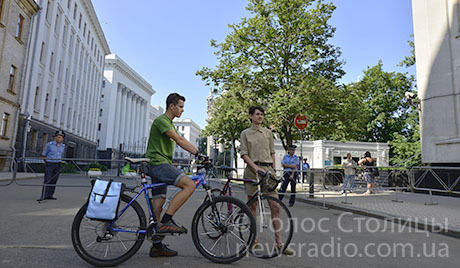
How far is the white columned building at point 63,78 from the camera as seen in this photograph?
25.1 metres

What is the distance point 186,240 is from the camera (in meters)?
4.89

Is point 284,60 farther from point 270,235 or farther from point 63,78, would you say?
point 63,78

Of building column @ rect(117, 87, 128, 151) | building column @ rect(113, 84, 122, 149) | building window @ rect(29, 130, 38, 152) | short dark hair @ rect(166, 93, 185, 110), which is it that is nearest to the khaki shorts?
short dark hair @ rect(166, 93, 185, 110)

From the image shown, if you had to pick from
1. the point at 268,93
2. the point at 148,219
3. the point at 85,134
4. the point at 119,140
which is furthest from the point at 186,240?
the point at 119,140

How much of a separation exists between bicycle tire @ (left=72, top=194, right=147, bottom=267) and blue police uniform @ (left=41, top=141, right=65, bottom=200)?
641 cm

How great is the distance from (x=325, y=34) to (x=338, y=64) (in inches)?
60.8

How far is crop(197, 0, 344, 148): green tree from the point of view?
1430cm

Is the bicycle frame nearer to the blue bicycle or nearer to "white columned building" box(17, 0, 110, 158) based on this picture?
the blue bicycle

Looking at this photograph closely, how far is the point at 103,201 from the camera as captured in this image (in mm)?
3494

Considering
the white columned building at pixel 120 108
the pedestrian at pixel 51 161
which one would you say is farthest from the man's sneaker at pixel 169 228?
the white columned building at pixel 120 108

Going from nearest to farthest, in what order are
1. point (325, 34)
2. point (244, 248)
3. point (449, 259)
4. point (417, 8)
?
point (244, 248), point (449, 259), point (325, 34), point (417, 8)

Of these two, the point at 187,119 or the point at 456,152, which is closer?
the point at 456,152

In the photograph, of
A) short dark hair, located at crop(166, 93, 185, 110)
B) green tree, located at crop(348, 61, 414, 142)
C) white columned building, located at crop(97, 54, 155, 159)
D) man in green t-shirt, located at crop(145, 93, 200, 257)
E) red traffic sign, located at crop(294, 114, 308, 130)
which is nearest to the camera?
man in green t-shirt, located at crop(145, 93, 200, 257)

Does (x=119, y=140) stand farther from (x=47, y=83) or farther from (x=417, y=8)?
(x=417, y=8)
